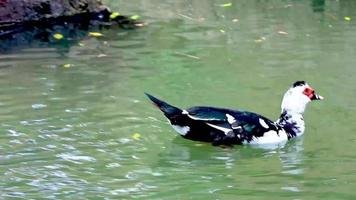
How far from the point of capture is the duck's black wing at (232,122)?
880 centimetres

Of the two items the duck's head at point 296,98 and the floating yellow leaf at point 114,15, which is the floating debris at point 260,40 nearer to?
the floating yellow leaf at point 114,15

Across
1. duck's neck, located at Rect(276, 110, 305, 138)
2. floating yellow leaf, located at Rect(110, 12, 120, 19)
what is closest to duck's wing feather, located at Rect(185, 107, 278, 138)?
duck's neck, located at Rect(276, 110, 305, 138)

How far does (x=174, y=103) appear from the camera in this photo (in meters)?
10.5

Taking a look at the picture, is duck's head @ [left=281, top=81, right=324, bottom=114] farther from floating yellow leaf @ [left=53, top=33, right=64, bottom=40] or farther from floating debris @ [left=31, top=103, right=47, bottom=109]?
floating yellow leaf @ [left=53, top=33, right=64, bottom=40]

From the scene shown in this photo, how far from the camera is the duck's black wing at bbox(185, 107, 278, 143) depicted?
880cm

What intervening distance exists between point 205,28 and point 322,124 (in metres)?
6.57

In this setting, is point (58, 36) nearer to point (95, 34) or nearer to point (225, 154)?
point (95, 34)

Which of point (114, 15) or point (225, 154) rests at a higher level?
point (114, 15)

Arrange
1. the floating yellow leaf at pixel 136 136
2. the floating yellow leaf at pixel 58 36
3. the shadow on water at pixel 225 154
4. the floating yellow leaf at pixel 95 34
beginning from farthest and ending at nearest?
1. the floating yellow leaf at pixel 95 34
2. the floating yellow leaf at pixel 58 36
3. the floating yellow leaf at pixel 136 136
4. the shadow on water at pixel 225 154

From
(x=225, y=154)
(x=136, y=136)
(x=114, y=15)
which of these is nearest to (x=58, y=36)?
(x=114, y=15)

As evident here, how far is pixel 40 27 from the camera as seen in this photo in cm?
1655

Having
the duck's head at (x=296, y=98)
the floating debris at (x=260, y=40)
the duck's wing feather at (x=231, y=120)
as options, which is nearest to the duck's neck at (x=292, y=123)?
the duck's head at (x=296, y=98)

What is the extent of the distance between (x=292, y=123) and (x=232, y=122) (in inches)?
31.3

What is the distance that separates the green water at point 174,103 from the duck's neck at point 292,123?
0.15 metres
